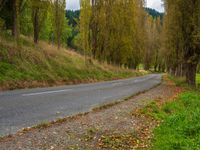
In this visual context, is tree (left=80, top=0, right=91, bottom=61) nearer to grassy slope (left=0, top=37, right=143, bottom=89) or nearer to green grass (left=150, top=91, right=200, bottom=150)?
grassy slope (left=0, top=37, right=143, bottom=89)

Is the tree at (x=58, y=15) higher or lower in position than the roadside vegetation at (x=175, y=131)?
higher

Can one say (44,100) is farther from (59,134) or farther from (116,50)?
(116,50)

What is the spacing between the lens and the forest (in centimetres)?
2834

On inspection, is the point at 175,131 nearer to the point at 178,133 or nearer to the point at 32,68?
the point at 178,133

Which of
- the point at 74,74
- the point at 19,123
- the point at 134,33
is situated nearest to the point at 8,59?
the point at 74,74

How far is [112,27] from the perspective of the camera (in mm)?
50406

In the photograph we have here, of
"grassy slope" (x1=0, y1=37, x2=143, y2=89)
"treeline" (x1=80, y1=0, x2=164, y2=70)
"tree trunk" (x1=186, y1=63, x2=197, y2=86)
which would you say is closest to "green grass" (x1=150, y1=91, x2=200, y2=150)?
"grassy slope" (x1=0, y1=37, x2=143, y2=89)

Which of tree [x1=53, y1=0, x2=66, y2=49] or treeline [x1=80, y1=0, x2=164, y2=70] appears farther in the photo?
treeline [x1=80, y1=0, x2=164, y2=70]

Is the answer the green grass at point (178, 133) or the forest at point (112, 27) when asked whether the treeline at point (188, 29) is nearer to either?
the forest at point (112, 27)

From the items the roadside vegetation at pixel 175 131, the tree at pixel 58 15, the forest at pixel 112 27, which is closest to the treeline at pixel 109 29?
the forest at pixel 112 27

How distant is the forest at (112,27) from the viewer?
1116 inches

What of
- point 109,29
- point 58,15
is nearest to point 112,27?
point 109,29

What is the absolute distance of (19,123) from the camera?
9.15m

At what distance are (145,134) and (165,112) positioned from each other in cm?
491
